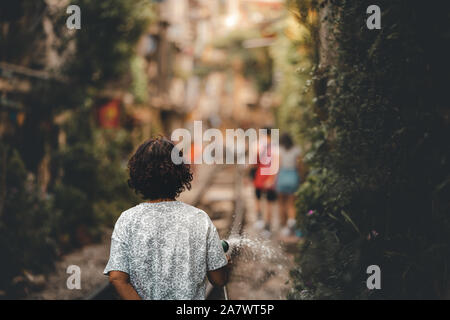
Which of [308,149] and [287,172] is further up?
[308,149]

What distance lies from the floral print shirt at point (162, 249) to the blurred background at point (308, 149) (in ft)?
2.99

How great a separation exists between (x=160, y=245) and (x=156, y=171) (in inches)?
13.3

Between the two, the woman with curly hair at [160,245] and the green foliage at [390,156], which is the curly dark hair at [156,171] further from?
the green foliage at [390,156]

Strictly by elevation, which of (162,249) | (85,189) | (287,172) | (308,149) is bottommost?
(85,189)

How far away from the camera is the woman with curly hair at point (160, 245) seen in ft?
8.21

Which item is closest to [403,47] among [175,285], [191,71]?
[175,285]

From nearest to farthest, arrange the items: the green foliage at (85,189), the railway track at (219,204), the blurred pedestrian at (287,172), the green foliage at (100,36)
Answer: the railway track at (219,204), the green foliage at (100,36), the green foliage at (85,189), the blurred pedestrian at (287,172)

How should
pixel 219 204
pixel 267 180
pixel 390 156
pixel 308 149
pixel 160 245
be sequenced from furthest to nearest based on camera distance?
pixel 219 204 → pixel 267 180 → pixel 308 149 → pixel 390 156 → pixel 160 245

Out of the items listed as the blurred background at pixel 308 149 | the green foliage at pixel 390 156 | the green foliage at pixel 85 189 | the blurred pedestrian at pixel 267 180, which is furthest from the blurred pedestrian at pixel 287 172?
the green foliage at pixel 390 156

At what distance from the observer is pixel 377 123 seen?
12.7ft

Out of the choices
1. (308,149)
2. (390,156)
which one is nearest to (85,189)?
(308,149)

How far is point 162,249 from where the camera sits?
2506 millimetres

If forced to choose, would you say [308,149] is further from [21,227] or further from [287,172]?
[287,172]

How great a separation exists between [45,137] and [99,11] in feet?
9.11
